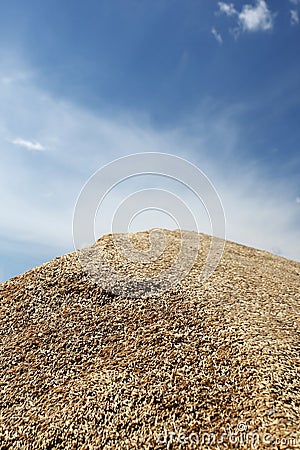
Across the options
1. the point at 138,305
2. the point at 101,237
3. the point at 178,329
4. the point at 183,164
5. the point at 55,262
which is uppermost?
the point at 183,164

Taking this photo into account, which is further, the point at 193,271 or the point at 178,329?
the point at 193,271

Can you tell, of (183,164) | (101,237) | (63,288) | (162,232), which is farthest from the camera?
(162,232)

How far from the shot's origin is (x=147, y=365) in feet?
15.1

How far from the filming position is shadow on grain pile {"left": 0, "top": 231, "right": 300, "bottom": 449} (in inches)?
153

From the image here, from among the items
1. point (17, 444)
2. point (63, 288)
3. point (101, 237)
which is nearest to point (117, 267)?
point (63, 288)

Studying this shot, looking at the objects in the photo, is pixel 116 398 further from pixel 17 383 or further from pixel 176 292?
pixel 176 292

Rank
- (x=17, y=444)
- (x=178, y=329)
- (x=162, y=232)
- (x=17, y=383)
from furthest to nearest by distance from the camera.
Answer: (x=162, y=232) < (x=178, y=329) < (x=17, y=383) < (x=17, y=444)

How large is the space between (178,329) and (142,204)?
277cm

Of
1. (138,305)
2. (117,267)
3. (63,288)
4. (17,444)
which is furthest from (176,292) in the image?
(17,444)

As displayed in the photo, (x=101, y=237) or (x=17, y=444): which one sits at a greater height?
(x=101, y=237)

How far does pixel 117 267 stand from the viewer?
6555 mm

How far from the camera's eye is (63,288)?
623cm

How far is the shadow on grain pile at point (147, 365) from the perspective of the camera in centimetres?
388

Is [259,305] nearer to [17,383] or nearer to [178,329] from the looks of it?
[178,329]
